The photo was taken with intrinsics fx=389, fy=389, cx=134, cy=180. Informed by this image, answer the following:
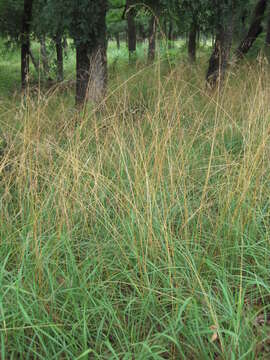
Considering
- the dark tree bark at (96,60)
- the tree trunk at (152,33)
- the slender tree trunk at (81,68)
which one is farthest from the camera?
the slender tree trunk at (81,68)

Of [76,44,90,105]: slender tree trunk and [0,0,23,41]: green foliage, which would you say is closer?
[76,44,90,105]: slender tree trunk

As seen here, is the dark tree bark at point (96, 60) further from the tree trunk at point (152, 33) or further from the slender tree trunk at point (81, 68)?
the tree trunk at point (152, 33)

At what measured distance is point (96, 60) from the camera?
5594 millimetres

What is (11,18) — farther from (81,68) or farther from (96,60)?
(96,60)

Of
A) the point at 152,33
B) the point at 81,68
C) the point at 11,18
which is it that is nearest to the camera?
the point at 152,33

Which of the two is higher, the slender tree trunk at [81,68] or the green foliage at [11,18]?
the green foliage at [11,18]

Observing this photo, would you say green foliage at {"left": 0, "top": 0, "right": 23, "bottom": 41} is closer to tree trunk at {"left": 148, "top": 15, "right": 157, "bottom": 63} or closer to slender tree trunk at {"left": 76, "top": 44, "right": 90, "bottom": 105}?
tree trunk at {"left": 148, "top": 15, "right": 157, "bottom": 63}

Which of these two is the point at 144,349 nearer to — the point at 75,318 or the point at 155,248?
the point at 75,318

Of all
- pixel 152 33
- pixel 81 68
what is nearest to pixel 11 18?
pixel 81 68

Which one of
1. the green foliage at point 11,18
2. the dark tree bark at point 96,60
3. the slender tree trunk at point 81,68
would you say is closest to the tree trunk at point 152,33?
the dark tree bark at point 96,60

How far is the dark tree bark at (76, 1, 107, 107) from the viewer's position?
5547 millimetres

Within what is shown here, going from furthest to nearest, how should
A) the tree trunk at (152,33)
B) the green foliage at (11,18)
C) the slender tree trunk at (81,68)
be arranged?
the green foliage at (11,18), the slender tree trunk at (81,68), the tree trunk at (152,33)

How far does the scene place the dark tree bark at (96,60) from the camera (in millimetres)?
5547

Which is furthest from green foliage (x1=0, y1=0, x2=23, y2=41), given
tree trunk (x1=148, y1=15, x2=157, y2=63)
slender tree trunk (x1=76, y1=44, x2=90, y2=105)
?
slender tree trunk (x1=76, y1=44, x2=90, y2=105)
